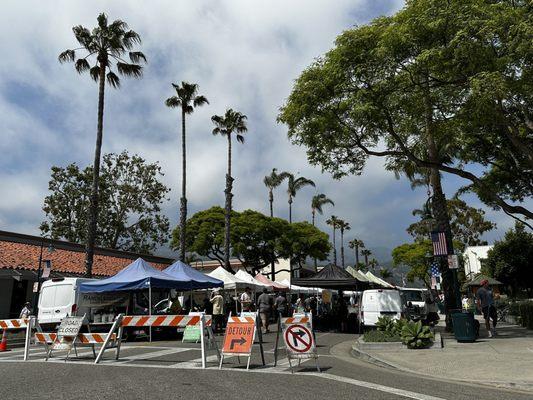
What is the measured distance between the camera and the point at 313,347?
926 cm

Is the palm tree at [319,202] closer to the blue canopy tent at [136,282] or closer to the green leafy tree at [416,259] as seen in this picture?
the green leafy tree at [416,259]

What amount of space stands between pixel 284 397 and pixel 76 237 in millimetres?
38547

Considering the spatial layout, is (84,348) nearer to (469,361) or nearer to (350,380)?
(350,380)

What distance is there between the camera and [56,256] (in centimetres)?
2756

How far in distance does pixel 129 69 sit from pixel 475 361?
22.2 m

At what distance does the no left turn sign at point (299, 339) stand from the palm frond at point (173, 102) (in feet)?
86.5

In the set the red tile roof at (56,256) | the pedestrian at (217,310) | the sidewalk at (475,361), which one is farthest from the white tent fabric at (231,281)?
the sidewalk at (475,361)

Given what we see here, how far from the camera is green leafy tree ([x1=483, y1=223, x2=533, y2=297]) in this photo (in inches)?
1339

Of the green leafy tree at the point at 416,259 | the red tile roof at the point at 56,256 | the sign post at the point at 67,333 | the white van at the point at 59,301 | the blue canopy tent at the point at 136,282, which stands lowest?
the sign post at the point at 67,333

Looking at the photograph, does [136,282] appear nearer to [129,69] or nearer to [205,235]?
[129,69]

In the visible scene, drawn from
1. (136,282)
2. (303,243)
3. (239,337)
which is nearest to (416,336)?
(239,337)

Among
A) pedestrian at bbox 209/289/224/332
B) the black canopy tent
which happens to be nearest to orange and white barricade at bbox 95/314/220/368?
pedestrian at bbox 209/289/224/332

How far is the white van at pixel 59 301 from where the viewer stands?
16656mm

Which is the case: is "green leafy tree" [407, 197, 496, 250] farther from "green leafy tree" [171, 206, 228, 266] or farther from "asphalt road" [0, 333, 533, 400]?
"asphalt road" [0, 333, 533, 400]
